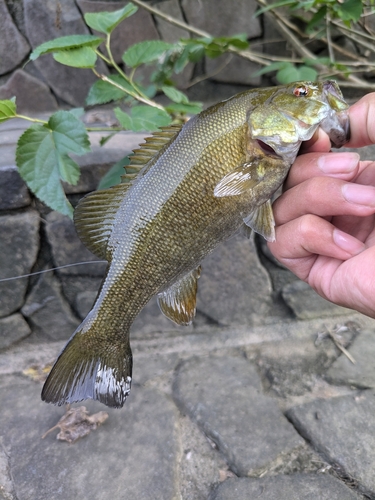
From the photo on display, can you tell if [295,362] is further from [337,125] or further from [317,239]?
[337,125]

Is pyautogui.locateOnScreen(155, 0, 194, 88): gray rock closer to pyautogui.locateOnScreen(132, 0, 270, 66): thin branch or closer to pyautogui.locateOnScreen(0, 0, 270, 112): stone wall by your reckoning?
pyautogui.locateOnScreen(0, 0, 270, 112): stone wall

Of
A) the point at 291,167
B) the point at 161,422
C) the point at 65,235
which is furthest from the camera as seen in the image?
the point at 65,235

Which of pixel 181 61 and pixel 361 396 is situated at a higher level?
pixel 181 61

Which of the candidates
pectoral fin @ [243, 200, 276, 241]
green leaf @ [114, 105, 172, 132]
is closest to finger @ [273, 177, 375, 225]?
pectoral fin @ [243, 200, 276, 241]

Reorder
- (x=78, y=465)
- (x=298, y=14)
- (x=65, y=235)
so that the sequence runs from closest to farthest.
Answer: (x=78, y=465)
(x=65, y=235)
(x=298, y=14)

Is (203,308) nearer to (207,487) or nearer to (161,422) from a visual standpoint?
(161,422)

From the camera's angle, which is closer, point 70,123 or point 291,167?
point 291,167


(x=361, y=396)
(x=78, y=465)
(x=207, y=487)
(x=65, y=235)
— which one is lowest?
(x=361, y=396)

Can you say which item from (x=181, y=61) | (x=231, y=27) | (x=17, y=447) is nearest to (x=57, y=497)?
(x=17, y=447)
